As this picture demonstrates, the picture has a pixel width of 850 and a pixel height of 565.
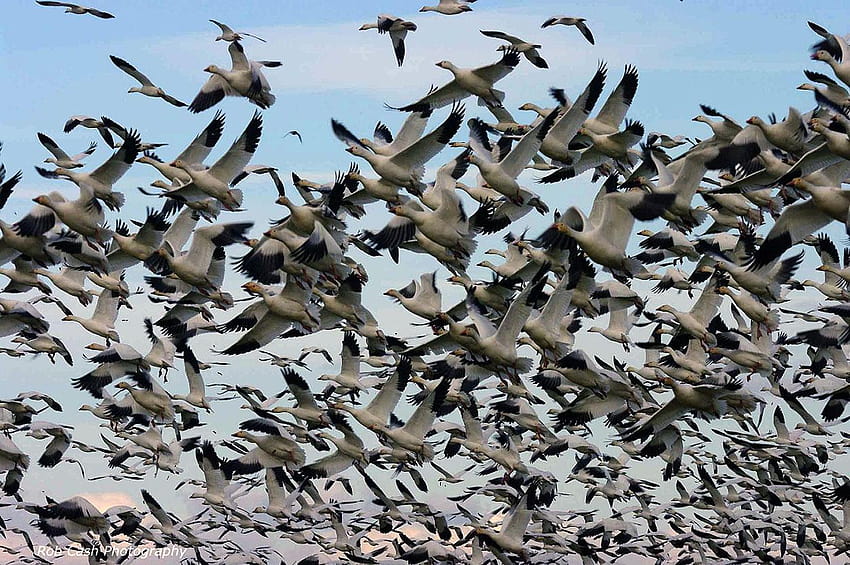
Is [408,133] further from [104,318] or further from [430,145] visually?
[104,318]

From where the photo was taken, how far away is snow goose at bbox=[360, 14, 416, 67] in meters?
20.2

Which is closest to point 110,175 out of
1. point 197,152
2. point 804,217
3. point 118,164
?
point 118,164

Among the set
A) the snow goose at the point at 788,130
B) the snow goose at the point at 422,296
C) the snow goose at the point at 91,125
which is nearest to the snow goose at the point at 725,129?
the snow goose at the point at 788,130

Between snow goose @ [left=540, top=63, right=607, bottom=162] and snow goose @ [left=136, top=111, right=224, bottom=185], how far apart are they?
5.05 metres

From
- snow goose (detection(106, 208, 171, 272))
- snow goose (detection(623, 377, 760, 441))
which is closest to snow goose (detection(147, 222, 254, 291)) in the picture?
snow goose (detection(106, 208, 171, 272))

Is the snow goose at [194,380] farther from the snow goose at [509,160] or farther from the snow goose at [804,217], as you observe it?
the snow goose at [804,217]

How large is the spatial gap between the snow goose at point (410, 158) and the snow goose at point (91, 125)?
16.1ft

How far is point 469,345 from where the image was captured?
18391 mm

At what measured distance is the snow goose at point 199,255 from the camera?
19578 mm

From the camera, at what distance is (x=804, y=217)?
15.7 meters

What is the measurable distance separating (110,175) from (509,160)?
5781 mm

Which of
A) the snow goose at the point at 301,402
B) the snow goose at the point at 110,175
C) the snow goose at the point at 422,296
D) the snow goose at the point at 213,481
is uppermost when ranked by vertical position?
→ the snow goose at the point at 110,175

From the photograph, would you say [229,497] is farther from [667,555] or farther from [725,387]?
[725,387]

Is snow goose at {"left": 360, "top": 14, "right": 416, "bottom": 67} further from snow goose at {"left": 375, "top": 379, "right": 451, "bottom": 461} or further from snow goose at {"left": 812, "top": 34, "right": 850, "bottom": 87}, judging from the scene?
snow goose at {"left": 812, "top": 34, "right": 850, "bottom": 87}
